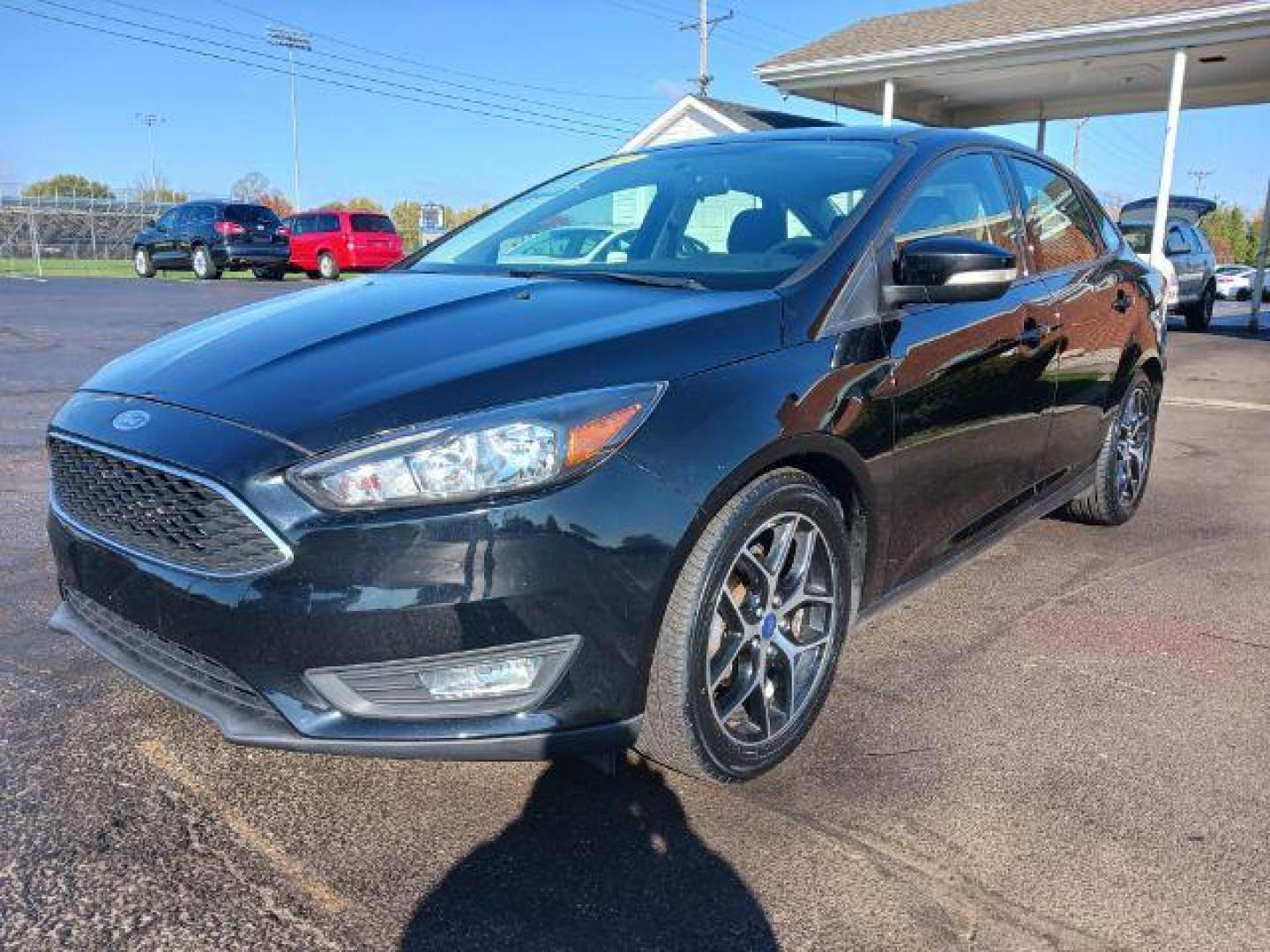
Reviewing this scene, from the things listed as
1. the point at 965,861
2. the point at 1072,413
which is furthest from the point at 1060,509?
the point at 965,861

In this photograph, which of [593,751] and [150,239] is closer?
[593,751]

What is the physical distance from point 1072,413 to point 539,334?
2.50 metres

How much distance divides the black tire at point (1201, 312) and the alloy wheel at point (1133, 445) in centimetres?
1296

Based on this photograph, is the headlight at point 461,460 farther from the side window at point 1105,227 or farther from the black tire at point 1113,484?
the side window at point 1105,227

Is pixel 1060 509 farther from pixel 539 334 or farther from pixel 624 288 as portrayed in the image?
pixel 539 334

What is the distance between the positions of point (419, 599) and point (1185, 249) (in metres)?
15.8

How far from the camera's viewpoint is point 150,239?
84.1 ft

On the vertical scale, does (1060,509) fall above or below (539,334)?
below

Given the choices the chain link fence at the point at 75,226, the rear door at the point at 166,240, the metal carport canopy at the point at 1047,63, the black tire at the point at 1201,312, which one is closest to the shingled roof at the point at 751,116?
the metal carport canopy at the point at 1047,63

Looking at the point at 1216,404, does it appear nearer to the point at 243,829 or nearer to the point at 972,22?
the point at 243,829

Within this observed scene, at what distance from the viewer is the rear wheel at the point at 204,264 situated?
24.6 m

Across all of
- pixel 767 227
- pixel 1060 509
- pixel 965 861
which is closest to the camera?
pixel 965 861

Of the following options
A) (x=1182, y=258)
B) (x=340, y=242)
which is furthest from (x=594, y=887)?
(x=340, y=242)

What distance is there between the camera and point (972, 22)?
15.9m
